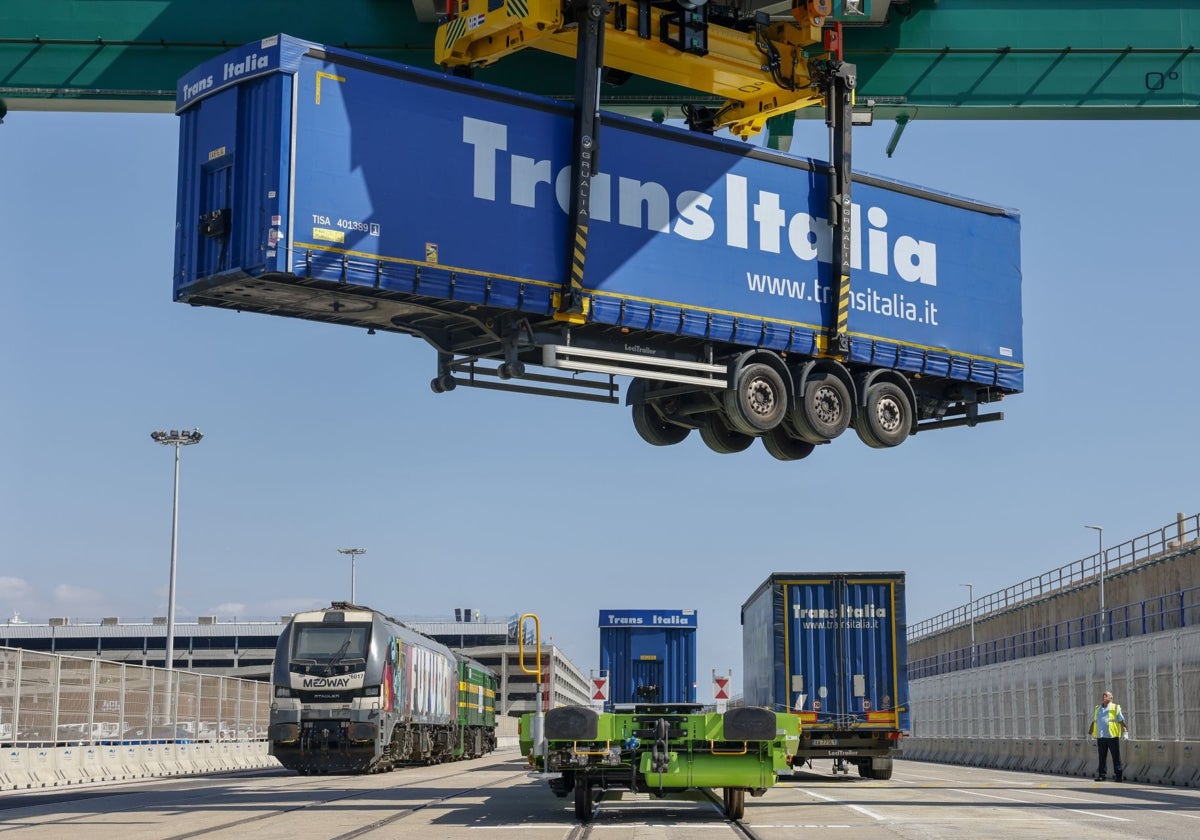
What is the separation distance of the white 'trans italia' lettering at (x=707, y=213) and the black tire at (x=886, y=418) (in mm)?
1613

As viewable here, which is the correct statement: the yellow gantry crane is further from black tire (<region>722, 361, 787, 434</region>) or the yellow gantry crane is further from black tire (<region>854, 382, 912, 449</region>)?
black tire (<region>854, 382, 912, 449</region>)

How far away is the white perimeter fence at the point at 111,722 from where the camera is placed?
2336 centimetres

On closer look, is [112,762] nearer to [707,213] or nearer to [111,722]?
[111,722]

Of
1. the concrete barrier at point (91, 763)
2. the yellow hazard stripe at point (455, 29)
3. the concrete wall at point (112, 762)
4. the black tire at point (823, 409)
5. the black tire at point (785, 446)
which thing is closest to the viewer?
the yellow hazard stripe at point (455, 29)

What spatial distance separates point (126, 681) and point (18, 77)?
560 inches

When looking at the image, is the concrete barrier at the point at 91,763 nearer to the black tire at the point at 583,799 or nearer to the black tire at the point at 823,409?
the black tire at the point at 583,799

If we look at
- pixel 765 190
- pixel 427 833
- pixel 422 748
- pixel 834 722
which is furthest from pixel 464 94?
pixel 422 748

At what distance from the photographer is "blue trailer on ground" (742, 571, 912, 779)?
78.0 feet

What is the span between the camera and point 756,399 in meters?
19.5

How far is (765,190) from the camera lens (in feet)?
64.4

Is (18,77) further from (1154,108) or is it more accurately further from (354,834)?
(1154,108)

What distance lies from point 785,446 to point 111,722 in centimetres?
1447

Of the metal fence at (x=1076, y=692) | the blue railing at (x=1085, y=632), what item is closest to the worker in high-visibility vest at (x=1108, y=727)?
the metal fence at (x=1076, y=692)

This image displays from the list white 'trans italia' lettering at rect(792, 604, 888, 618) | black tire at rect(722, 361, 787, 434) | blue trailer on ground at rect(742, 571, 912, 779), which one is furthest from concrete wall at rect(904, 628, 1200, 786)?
black tire at rect(722, 361, 787, 434)
